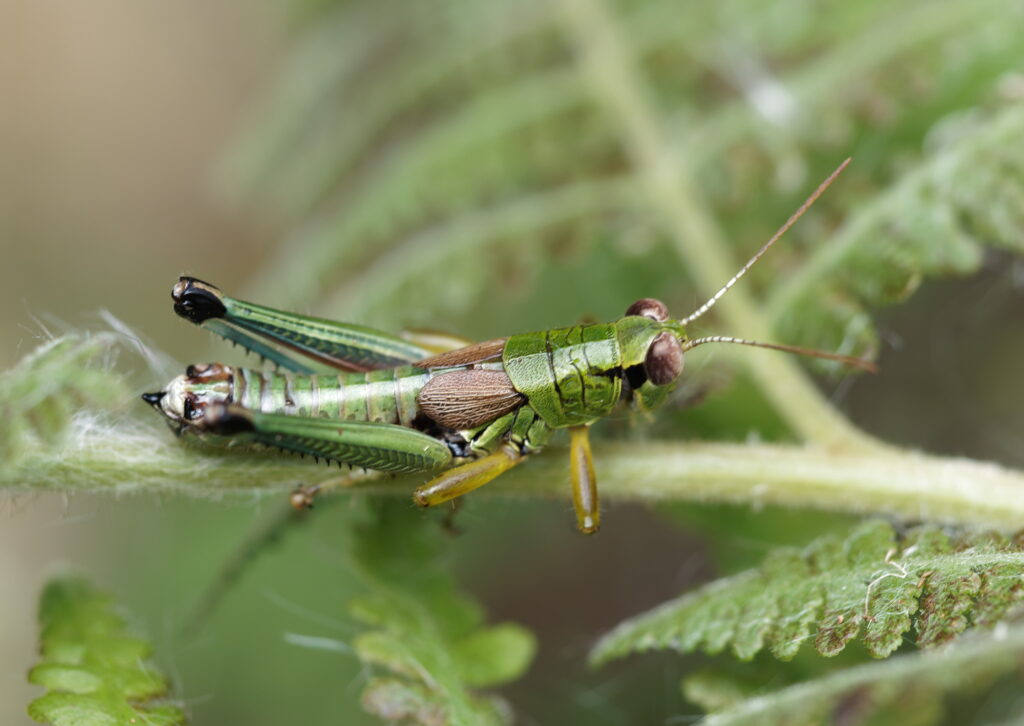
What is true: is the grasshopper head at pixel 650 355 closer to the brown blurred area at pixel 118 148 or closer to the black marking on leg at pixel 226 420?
the black marking on leg at pixel 226 420

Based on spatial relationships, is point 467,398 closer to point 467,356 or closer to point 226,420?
point 467,356

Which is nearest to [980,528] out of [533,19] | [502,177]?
[502,177]

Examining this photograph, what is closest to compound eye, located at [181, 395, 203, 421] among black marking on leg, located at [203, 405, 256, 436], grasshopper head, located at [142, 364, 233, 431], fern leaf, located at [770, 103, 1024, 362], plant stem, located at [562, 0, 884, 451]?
grasshopper head, located at [142, 364, 233, 431]

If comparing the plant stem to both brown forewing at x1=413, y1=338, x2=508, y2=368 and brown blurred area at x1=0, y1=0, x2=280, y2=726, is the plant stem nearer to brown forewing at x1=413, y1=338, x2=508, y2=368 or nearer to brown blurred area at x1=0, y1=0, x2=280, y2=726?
brown forewing at x1=413, y1=338, x2=508, y2=368

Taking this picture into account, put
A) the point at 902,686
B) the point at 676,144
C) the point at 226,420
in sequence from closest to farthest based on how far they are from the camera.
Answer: the point at 902,686, the point at 226,420, the point at 676,144

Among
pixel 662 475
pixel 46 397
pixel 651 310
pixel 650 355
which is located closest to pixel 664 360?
pixel 650 355

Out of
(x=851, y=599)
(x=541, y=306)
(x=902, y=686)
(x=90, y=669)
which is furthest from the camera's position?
(x=541, y=306)

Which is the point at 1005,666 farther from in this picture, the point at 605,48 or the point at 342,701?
the point at 342,701
